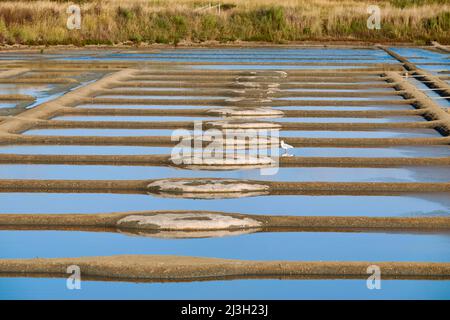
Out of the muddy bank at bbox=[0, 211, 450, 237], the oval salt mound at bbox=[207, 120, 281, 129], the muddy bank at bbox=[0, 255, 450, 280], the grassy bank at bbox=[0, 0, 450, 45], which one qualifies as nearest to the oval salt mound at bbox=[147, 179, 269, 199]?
the muddy bank at bbox=[0, 211, 450, 237]

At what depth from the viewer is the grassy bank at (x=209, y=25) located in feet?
59.4

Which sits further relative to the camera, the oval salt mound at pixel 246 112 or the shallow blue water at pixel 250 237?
the oval salt mound at pixel 246 112

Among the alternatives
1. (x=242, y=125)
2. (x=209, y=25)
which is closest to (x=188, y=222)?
(x=242, y=125)

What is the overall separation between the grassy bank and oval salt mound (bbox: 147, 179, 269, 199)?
1227 centimetres

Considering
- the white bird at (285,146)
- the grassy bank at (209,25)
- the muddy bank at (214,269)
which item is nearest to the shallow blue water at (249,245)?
the muddy bank at (214,269)

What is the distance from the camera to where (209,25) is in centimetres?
1916

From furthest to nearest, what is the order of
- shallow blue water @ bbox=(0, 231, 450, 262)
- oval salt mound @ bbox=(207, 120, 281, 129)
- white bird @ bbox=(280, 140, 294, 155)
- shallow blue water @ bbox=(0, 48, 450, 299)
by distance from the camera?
oval salt mound @ bbox=(207, 120, 281, 129) → white bird @ bbox=(280, 140, 294, 155) → shallow blue water @ bbox=(0, 231, 450, 262) → shallow blue water @ bbox=(0, 48, 450, 299)

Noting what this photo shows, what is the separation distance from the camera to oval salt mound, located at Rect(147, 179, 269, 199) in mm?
5441

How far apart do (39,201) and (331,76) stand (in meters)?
6.70

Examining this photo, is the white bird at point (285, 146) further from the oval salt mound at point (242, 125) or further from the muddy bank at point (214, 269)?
the muddy bank at point (214, 269)

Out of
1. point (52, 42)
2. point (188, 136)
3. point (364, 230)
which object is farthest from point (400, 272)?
point (52, 42)

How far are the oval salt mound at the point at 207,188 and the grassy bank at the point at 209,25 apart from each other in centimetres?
1227

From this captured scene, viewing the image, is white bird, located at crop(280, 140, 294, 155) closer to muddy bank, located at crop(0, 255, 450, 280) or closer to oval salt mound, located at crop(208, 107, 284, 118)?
oval salt mound, located at crop(208, 107, 284, 118)
